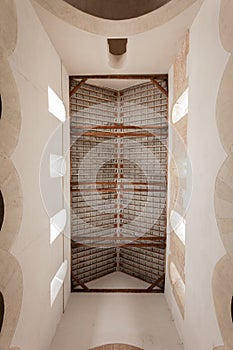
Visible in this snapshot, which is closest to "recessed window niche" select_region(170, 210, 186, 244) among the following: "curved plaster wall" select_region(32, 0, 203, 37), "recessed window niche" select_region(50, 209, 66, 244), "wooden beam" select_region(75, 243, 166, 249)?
"wooden beam" select_region(75, 243, 166, 249)

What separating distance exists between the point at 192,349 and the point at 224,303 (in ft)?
4.02

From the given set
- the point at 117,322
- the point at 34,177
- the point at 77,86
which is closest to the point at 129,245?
the point at 117,322

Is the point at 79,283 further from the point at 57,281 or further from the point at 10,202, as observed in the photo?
the point at 10,202

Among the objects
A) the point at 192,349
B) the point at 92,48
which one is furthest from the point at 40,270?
the point at 92,48

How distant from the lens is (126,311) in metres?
4.09

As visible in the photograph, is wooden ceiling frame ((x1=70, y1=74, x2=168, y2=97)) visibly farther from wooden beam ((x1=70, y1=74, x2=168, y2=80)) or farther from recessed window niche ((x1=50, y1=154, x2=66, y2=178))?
recessed window niche ((x1=50, y1=154, x2=66, y2=178))

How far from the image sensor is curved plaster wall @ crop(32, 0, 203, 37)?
8.59 ft

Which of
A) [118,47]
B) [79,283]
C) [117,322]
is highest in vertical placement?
[118,47]

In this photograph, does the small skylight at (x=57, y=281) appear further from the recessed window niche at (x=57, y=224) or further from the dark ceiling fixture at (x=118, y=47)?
the dark ceiling fixture at (x=118, y=47)

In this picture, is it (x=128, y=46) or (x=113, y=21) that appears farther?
(x=128, y=46)

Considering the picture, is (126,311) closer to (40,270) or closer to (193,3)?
(40,270)

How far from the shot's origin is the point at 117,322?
378cm

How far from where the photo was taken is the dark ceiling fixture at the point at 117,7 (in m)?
2.69

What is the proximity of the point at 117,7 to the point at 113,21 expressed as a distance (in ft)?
0.45
